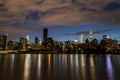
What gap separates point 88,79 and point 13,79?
48.6ft

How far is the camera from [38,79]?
45.1 meters

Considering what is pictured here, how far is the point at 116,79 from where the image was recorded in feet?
153

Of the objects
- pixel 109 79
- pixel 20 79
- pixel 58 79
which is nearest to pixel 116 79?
pixel 109 79

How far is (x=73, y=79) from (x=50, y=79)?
4686mm

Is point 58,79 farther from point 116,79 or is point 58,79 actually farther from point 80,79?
point 116,79

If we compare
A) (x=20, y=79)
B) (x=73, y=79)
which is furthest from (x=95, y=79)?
(x=20, y=79)

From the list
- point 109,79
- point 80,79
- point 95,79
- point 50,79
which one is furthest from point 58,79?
point 109,79

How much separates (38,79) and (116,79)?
15899 millimetres

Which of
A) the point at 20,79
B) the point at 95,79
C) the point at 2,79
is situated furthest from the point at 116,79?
the point at 2,79

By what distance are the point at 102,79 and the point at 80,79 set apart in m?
5.01

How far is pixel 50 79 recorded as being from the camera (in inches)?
1812

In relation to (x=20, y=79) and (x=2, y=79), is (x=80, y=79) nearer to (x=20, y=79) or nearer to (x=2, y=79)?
(x=20, y=79)

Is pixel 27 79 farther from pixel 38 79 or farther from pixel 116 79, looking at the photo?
pixel 116 79

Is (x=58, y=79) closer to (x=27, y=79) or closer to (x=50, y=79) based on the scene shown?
(x=50, y=79)
